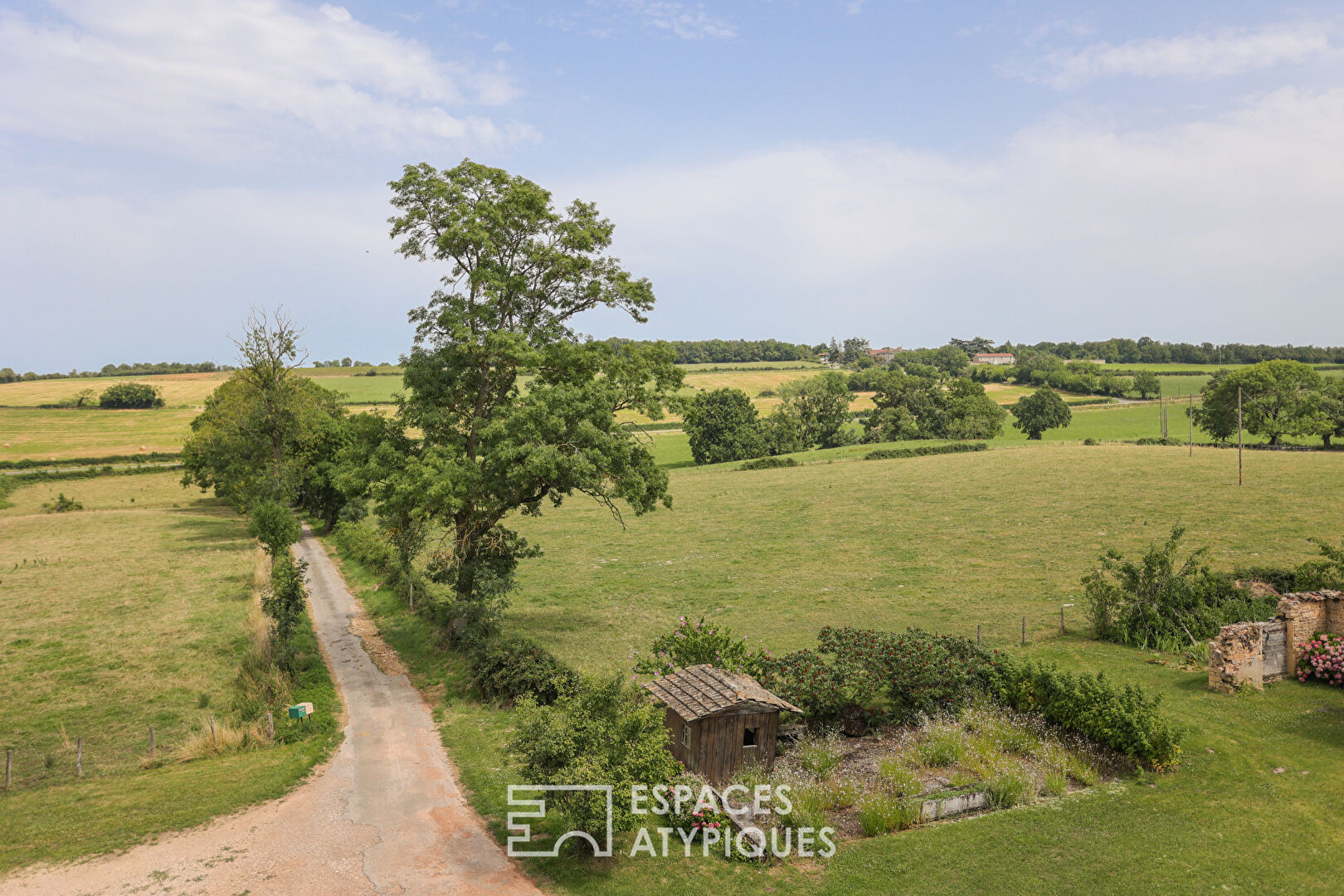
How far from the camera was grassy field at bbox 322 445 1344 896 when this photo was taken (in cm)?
1289

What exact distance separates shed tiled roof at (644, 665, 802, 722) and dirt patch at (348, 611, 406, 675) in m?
12.5

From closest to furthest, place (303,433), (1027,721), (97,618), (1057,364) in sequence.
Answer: (1027,721) < (97,618) < (303,433) < (1057,364)

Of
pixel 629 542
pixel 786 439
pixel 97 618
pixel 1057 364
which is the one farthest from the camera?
pixel 1057 364

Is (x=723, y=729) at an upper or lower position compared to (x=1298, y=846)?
upper

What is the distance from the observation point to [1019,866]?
12.9 meters

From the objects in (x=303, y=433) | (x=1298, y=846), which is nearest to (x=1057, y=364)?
(x=303, y=433)

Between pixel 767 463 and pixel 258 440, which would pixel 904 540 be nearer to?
pixel 767 463

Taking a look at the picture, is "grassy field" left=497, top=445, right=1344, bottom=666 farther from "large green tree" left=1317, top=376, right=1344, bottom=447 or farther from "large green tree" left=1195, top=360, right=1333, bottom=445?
"large green tree" left=1195, top=360, right=1333, bottom=445

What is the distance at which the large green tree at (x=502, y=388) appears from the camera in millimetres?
23703

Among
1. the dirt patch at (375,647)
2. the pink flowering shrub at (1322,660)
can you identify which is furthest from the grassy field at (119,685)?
the pink flowering shrub at (1322,660)

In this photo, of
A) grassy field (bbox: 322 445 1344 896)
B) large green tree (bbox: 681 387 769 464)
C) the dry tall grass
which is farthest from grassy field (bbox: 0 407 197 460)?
the dry tall grass

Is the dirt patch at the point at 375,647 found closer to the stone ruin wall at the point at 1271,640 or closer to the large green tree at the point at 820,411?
the stone ruin wall at the point at 1271,640

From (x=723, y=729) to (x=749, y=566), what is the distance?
79.1 ft

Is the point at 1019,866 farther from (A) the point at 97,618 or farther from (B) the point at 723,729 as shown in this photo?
(A) the point at 97,618
